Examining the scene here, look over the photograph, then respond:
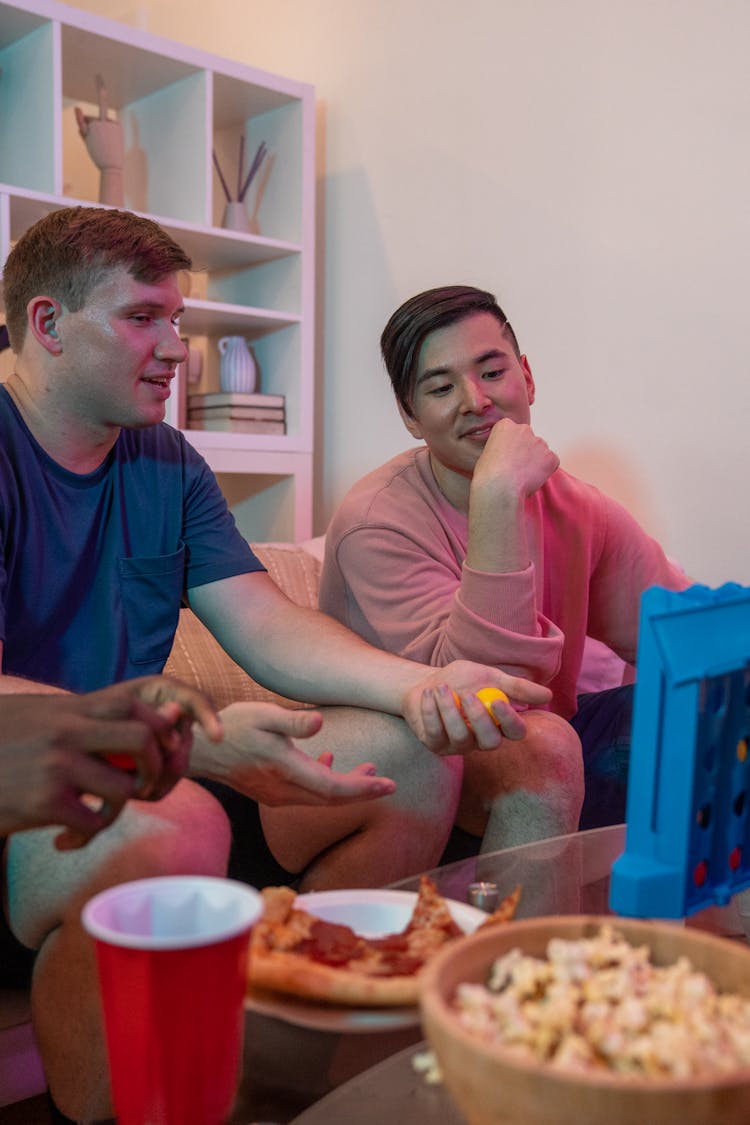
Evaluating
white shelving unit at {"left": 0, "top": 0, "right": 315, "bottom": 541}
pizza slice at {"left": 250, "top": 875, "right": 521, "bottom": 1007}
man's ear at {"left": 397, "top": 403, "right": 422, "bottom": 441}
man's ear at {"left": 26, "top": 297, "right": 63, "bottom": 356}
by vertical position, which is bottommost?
pizza slice at {"left": 250, "top": 875, "right": 521, "bottom": 1007}

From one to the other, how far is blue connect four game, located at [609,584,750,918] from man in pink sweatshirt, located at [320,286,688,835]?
713 millimetres

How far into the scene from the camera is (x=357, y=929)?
820 mm

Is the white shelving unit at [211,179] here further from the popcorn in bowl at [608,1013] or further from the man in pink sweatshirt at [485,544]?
the popcorn in bowl at [608,1013]

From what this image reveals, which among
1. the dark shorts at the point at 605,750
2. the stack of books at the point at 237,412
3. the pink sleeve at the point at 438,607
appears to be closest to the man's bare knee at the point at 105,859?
the pink sleeve at the point at 438,607

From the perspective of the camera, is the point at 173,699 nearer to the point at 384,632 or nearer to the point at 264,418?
the point at 384,632

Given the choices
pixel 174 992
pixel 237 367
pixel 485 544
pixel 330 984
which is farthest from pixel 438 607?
pixel 237 367

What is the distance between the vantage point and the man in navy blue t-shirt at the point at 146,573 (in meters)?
1.36

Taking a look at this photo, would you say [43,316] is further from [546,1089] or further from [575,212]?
[575,212]

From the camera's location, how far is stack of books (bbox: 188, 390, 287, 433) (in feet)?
10.4

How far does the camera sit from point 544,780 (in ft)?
4.63

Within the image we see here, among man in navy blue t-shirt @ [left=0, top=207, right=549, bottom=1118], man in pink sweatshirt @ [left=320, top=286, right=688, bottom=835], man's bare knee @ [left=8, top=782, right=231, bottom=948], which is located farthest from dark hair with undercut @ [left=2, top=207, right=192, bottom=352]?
man's bare knee @ [left=8, top=782, right=231, bottom=948]

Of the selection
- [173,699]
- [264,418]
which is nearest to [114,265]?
[173,699]

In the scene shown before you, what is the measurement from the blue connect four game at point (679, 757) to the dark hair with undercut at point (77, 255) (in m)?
1.01

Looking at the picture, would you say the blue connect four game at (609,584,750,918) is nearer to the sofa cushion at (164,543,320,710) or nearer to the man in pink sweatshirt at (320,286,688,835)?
the man in pink sweatshirt at (320,286,688,835)
